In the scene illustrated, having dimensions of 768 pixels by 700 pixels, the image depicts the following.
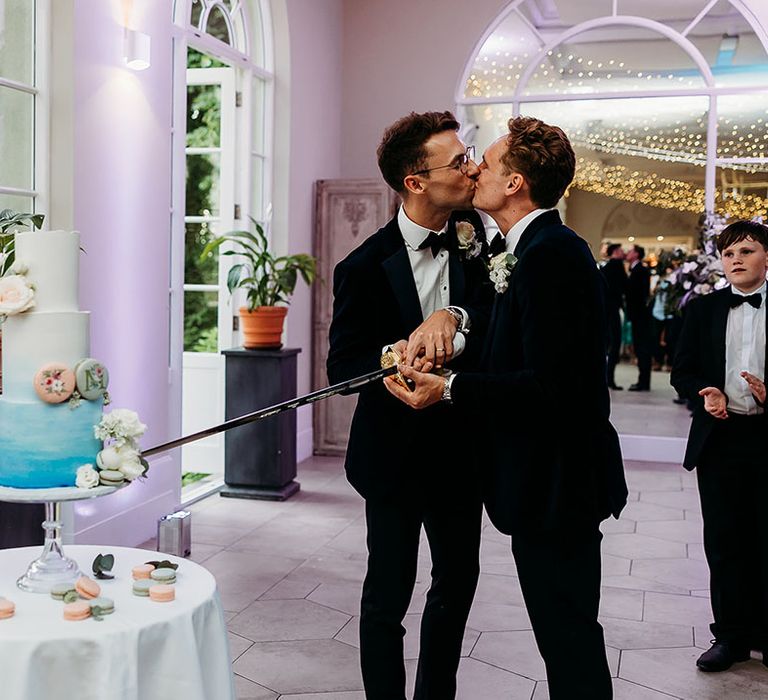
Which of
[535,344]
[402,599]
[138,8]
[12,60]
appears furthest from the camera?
[138,8]

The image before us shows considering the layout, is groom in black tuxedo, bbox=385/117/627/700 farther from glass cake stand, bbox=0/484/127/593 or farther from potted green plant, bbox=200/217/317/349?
potted green plant, bbox=200/217/317/349

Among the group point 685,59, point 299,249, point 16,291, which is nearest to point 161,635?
point 16,291

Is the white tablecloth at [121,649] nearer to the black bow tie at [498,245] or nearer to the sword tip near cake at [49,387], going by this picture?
the sword tip near cake at [49,387]

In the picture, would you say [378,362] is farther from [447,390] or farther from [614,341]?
[614,341]

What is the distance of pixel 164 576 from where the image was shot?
190 centimetres

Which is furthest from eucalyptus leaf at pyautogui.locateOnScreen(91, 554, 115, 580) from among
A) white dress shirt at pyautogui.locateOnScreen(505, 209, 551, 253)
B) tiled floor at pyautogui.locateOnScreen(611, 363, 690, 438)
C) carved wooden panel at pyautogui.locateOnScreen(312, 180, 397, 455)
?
tiled floor at pyautogui.locateOnScreen(611, 363, 690, 438)

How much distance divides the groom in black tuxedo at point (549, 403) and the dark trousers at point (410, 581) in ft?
0.97

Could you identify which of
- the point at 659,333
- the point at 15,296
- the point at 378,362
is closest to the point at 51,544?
the point at 15,296

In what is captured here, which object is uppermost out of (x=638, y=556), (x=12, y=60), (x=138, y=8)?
(x=138, y=8)

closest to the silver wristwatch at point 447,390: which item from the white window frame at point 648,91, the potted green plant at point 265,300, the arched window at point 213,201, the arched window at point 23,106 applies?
the arched window at point 23,106

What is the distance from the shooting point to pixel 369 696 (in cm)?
249

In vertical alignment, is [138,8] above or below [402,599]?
above

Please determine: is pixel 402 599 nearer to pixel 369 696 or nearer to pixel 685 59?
pixel 369 696

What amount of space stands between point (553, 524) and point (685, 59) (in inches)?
250
